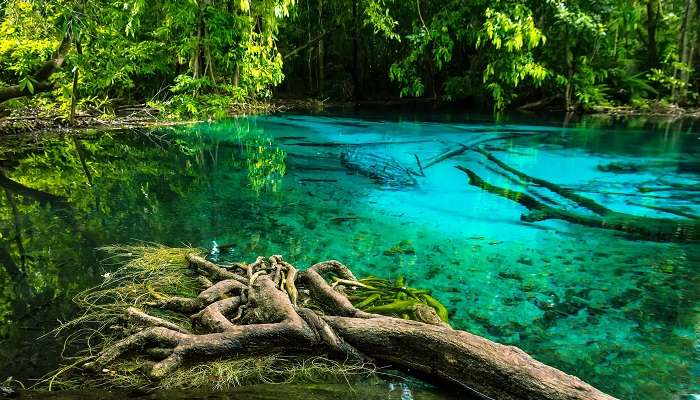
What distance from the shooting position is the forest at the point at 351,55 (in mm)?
9836

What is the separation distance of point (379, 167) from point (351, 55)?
12091 mm

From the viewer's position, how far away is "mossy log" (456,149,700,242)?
16.6 ft

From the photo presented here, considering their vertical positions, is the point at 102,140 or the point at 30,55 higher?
the point at 30,55

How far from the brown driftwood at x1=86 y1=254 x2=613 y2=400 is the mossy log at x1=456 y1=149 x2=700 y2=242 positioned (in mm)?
3231

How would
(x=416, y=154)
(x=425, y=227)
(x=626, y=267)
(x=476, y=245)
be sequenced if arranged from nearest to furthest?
(x=626, y=267)
(x=476, y=245)
(x=425, y=227)
(x=416, y=154)

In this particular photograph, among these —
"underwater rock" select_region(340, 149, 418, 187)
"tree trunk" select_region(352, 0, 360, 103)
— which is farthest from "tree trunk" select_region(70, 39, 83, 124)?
"tree trunk" select_region(352, 0, 360, 103)

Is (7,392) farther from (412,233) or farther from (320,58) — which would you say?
(320,58)

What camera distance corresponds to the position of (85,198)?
6.02m

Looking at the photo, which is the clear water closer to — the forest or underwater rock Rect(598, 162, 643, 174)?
underwater rock Rect(598, 162, 643, 174)

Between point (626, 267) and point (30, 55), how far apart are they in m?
10.2

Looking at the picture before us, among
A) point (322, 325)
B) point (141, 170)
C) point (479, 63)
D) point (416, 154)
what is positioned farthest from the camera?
point (479, 63)

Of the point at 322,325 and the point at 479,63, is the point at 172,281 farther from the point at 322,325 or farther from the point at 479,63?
the point at 479,63

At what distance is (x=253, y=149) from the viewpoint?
9672mm

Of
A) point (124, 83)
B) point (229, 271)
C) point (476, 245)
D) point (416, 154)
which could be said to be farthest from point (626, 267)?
point (124, 83)
